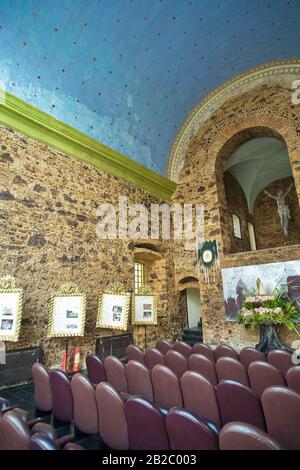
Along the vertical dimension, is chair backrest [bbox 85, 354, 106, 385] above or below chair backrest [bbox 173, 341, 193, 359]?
below

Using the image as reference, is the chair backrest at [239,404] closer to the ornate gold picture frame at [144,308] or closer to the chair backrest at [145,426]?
the chair backrest at [145,426]

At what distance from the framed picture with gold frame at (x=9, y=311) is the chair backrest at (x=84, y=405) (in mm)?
2640

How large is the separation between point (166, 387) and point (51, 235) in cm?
449

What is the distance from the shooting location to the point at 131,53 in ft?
22.8

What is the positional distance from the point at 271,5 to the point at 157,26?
114 inches

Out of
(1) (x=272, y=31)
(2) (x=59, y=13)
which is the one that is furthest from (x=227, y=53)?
(2) (x=59, y=13)

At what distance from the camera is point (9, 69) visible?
567cm

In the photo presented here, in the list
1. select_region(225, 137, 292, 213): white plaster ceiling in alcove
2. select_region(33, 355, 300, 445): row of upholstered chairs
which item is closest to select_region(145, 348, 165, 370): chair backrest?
select_region(33, 355, 300, 445): row of upholstered chairs

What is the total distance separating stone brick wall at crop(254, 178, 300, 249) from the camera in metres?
12.6

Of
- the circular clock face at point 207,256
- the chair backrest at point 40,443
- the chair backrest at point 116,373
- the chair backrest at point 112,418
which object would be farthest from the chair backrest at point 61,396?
the circular clock face at point 207,256

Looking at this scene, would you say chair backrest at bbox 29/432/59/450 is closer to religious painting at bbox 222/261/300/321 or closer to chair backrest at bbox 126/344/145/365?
chair backrest at bbox 126/344/145/365

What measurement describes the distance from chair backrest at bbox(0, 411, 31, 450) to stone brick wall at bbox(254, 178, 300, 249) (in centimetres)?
1289

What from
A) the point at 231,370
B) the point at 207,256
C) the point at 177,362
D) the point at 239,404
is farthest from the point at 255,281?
the point at 239,404

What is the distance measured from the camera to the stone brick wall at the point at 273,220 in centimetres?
1258
